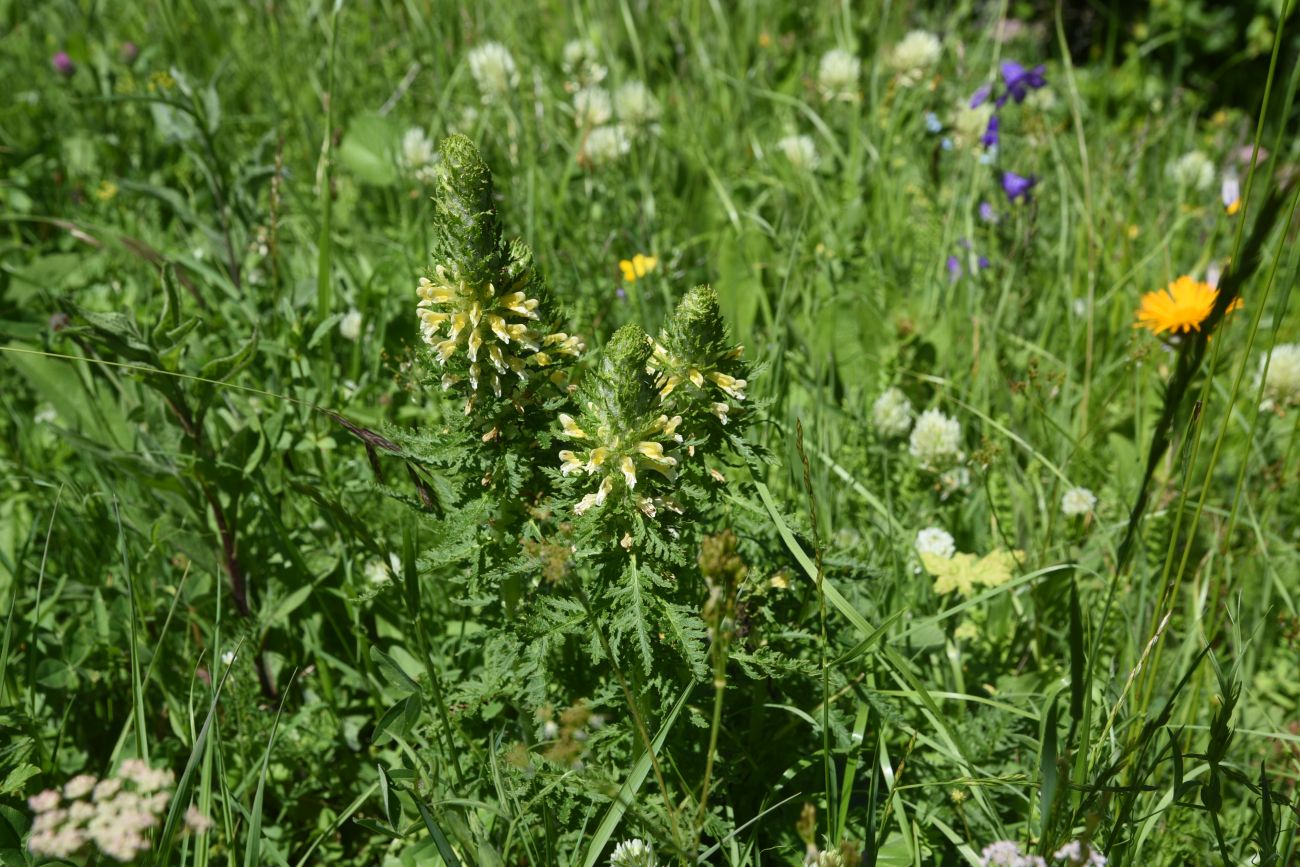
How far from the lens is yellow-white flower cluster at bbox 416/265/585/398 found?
1542 mm

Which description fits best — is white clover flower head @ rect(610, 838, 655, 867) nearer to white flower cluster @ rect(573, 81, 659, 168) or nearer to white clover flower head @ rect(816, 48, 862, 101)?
white flower cluster @ rect(573, 81, 659, 168)

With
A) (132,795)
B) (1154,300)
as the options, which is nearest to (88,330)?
(132,795)

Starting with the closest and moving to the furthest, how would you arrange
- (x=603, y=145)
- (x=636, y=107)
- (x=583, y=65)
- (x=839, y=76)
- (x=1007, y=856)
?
(x=1007, y=856) → (x=603, y=145) → (x=636, y=107) → (x=839, y=76) → (x=583, y=65)

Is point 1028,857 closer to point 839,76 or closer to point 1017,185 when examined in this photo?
point 1017,185

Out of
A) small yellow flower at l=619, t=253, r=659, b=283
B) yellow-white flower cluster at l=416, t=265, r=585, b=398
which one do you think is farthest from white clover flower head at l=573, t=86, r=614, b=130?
yellow-white flower cluster at l=416, t=265, r=585, b=398

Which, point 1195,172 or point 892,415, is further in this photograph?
point 1195,172

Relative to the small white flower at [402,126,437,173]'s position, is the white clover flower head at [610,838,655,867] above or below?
below

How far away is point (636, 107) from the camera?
3.74m

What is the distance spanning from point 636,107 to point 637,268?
1162 millimetres

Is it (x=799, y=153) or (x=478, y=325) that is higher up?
(x=478, y=325)

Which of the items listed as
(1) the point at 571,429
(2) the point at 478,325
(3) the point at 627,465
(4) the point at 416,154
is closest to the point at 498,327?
(2) the point at 478,325

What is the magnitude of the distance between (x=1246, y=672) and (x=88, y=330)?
8.20 feet

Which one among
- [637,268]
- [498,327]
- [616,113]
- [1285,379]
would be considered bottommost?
[1285,379]

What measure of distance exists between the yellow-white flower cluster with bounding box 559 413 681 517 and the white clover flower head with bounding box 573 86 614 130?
237 centimetres
